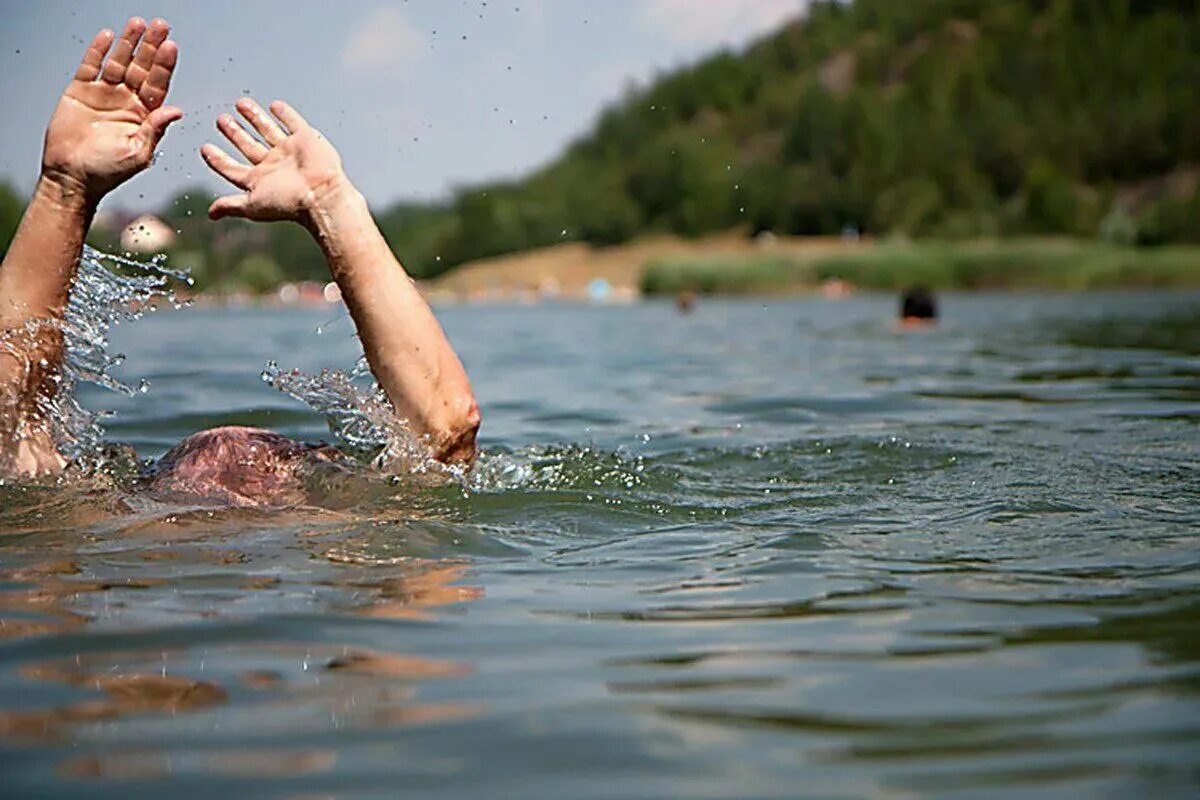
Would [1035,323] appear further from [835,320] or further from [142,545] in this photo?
[142,545]

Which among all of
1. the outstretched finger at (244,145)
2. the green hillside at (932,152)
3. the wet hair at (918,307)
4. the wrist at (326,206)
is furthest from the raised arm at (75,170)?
the green hillside at (932,152)

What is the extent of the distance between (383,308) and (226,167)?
0.60 meters

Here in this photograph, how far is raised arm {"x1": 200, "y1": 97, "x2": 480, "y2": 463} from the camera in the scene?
441 cm

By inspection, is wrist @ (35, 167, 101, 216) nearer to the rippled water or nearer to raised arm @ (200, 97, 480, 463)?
raised arm @ (200, 97, 480, 463)

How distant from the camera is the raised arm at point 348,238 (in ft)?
14.5

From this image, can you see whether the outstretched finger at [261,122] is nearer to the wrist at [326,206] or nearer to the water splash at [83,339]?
the wrist at [326,206]

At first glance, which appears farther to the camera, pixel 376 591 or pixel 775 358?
pixel 775 358

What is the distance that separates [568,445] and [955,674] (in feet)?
13.1

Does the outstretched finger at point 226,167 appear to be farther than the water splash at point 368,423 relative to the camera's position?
No

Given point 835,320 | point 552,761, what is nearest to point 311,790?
point 552,761

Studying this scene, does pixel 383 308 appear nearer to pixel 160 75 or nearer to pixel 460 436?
pixel 460 436

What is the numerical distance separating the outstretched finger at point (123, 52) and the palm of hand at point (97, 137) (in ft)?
0.08

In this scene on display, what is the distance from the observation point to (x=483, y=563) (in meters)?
4.00

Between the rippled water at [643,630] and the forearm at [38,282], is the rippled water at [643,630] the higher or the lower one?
the lower one
